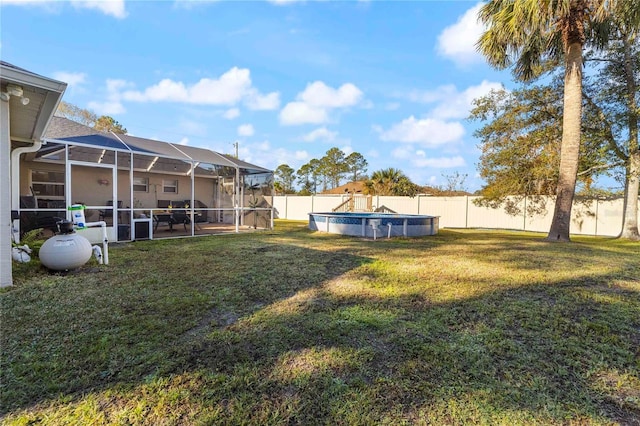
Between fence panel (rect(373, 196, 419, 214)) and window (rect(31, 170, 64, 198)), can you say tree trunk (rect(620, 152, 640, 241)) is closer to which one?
fence panel (rect(373, 196, 419, 214))

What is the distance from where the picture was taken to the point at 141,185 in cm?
1342

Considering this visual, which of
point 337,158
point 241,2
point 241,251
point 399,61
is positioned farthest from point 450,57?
point 337,158

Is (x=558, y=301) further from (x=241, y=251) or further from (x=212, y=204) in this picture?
(x=212, y=204)

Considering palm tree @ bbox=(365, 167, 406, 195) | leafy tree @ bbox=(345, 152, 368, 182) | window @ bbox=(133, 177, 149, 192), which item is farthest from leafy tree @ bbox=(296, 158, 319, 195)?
window @ bbox=(133, 177, 149, 192)

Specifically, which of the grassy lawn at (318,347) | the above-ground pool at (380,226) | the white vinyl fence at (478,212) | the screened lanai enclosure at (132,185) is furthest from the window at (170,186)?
the grassy lawn at (318,347)

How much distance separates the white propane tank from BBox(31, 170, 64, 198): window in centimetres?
723

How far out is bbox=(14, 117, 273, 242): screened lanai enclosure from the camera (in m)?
8.19

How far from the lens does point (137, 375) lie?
230cm

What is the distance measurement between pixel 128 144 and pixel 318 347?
9637 millimetres

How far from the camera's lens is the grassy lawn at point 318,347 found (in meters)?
1.97

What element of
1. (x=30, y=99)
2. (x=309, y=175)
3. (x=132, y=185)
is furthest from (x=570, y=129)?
(x=309, y=175)

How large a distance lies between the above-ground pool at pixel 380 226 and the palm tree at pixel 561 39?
157 inches

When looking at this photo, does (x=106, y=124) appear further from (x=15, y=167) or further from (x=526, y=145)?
(x=526, y=145)

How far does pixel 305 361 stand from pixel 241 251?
5.33 m
